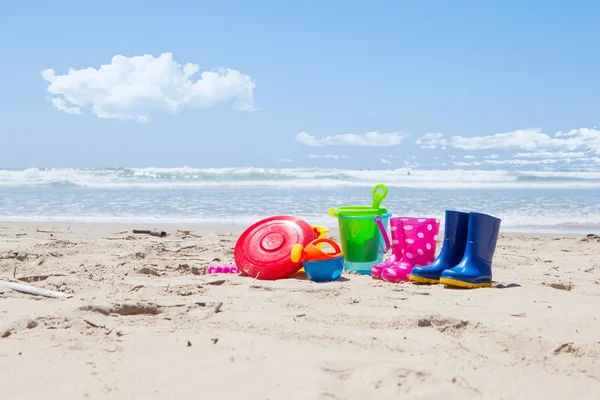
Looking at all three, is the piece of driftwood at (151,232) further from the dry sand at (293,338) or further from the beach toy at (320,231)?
the beach toy at (320,231)

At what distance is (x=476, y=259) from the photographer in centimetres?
368

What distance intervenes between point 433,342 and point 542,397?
21.9 inches

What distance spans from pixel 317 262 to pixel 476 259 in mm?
1003

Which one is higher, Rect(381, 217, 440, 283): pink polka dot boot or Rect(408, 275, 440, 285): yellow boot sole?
Rect(381, 217, 440, 283): pink polka dot boot

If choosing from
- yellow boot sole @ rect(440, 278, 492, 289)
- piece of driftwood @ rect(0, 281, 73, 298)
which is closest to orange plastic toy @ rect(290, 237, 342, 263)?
yellow boot sole @ rect(440, 278, 492, 289)

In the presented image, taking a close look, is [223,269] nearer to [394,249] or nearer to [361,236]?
[361,236]

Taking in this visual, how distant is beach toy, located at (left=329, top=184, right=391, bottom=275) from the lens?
13.9 feet

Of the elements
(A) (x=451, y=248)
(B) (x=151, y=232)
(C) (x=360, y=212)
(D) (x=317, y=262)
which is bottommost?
(B) (x=151, y=232)

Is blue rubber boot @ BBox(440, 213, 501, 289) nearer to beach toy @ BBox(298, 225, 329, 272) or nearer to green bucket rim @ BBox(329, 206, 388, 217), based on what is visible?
green bucket rim @ BBox(329, 206, 388, 217)

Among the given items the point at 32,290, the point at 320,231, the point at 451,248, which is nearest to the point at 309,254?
the point at 320,231

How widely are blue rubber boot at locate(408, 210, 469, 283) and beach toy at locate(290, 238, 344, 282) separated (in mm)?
548

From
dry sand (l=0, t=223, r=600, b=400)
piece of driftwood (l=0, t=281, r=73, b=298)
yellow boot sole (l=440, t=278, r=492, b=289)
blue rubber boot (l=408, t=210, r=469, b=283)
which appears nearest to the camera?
dry sand (l=0, t=223, r=600, b=400)

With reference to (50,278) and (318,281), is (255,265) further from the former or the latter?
(50,278)

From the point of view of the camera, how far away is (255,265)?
403 cm
